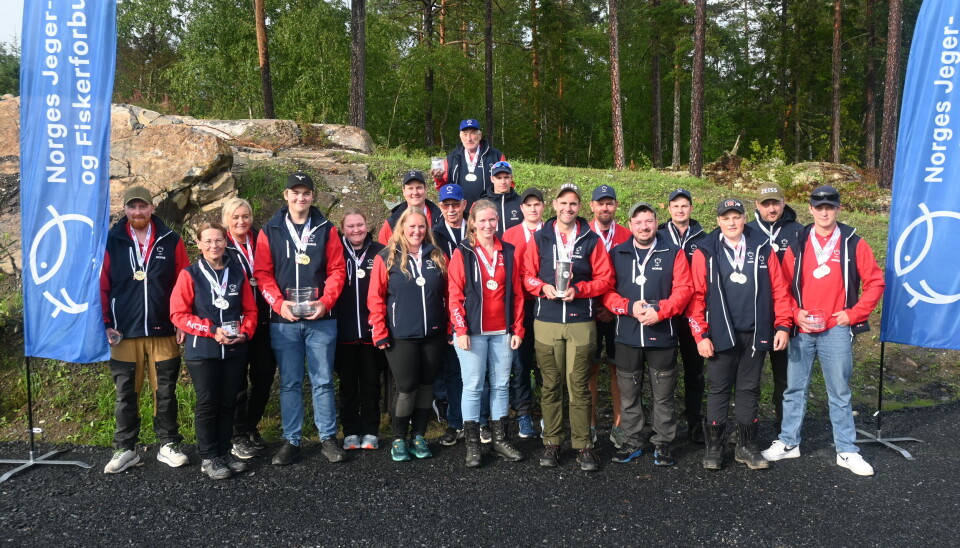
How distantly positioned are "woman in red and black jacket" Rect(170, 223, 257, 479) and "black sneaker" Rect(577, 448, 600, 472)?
2.67m

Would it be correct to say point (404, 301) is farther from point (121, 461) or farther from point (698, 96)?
point (698, 96)

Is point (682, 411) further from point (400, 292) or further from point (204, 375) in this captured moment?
point (204, 375)

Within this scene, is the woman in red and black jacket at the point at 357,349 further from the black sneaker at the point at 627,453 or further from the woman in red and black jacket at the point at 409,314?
the black sneaker at the point at 627,453

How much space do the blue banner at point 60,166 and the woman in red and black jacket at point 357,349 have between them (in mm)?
1972

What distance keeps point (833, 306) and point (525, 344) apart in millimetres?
2587

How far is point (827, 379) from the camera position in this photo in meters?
5.25

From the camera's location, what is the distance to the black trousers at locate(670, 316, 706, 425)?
569cm

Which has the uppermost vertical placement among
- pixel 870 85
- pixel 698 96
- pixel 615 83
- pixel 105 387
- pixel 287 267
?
pixel 870 85

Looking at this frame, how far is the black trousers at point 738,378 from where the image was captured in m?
5.12

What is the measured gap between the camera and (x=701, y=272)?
5184 millimetres

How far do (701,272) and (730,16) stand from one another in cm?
3315

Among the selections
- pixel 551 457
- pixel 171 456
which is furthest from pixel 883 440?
pixel 171 456

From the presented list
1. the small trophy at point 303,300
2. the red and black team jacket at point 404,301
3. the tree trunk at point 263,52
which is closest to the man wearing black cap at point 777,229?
the red and black team jacket at point 404,301

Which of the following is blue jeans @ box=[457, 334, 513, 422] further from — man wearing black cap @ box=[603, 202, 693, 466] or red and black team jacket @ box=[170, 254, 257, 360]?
red and black team jacket @ box=[170, 254, 257, 360]
